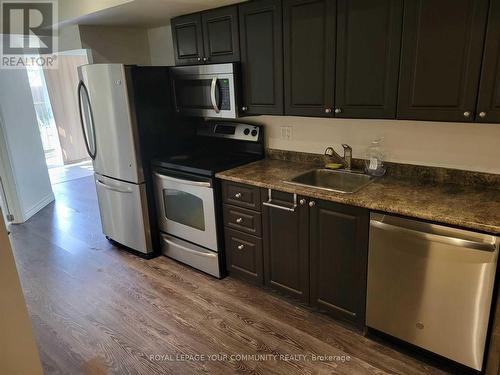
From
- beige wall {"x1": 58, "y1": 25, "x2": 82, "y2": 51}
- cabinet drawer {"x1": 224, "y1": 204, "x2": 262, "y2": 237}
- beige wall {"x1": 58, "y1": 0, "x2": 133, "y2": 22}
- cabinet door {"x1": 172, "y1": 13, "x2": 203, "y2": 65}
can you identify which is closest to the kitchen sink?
cabinet drawer {"x1": 224, "y1": 204, "x2": 262, "y2": 237}

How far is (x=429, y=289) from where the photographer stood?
183 cm

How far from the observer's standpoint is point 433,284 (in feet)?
5.94

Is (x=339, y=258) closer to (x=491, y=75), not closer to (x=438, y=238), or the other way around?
(x=438, y=238)

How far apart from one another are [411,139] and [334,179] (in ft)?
1.91

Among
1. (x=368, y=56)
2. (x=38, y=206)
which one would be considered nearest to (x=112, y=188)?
(x=38, y=206)

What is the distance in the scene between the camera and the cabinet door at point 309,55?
214cm

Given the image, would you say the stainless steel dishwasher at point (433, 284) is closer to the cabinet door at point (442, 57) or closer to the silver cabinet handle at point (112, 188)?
the cabinet door at point (442, 57)

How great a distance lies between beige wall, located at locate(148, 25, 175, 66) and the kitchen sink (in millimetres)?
1926

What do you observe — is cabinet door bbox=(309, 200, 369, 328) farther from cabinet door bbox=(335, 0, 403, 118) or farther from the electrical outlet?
the electrical outlet

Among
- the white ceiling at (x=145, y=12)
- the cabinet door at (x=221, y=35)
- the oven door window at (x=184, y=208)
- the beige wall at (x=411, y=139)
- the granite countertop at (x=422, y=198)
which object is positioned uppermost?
the white ceiling at (x=145, y=12)

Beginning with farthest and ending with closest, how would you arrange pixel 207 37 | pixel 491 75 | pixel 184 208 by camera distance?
pixel 184 208, pixel 207 37, pixel 491 75

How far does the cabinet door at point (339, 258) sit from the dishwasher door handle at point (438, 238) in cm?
10

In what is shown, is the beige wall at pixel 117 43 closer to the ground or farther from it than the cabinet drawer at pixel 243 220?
farther from it

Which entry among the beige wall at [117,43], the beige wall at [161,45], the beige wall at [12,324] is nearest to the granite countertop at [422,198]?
the beige wall at [12,324]
